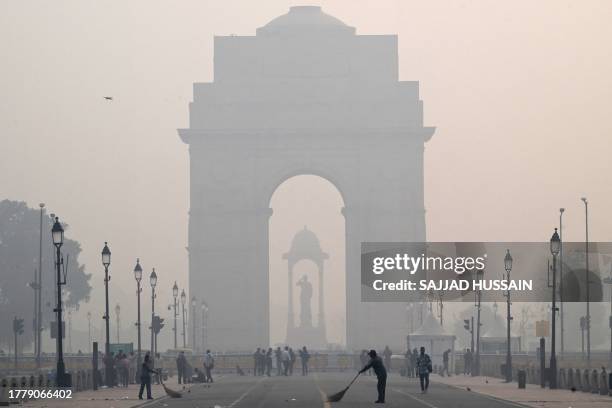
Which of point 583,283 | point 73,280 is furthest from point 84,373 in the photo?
point 73,280

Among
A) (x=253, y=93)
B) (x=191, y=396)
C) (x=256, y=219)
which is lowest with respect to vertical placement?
(x=191, y=396)

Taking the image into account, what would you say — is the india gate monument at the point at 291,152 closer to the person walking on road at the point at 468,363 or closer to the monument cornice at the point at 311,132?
the monument cornice at the point at 311,132

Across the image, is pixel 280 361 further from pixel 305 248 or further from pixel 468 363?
pixel 305 248

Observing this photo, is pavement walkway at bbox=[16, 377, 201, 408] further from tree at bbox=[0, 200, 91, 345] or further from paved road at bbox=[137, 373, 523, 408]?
tree at bbox=[0, 200, 91, 345]

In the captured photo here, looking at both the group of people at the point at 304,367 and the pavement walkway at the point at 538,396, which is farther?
the pavement walkway at the point at 538,396

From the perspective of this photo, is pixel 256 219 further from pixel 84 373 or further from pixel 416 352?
pixel 84 373

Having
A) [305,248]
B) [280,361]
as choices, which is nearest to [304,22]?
[280,361]

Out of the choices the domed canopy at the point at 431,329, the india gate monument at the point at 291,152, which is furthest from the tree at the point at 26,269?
the domed canopy at the point at 431,329
